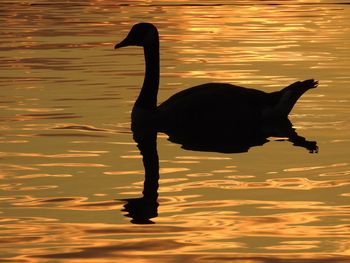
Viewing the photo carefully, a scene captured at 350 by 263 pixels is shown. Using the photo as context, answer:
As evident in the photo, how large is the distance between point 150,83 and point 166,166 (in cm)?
520

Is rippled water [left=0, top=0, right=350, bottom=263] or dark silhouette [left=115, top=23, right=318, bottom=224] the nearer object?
rippled water [left=0, top=0, right=350, bottom=263]

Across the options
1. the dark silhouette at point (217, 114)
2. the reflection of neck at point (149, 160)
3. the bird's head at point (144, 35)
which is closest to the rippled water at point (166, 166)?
the reflection of neck at point (149, 160)

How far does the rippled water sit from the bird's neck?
0.47 metres

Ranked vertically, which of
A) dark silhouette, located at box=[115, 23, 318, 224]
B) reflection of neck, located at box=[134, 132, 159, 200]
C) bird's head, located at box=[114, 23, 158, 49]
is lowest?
reflection of neck, located at box=[134, 132, 159, 200]

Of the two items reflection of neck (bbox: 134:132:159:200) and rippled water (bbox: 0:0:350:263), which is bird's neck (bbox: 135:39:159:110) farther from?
reflection of neck (bbox: 134:132:159:200)

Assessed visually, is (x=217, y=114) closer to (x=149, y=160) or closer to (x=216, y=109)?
(x=216, y=109)

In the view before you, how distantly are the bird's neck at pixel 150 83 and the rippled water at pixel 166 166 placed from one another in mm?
466

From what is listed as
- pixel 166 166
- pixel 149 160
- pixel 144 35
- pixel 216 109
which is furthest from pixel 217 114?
pixel 166 166

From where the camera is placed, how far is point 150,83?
20672 mm

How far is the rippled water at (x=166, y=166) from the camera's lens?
11.2 metres

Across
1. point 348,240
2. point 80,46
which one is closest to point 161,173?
point 348,240

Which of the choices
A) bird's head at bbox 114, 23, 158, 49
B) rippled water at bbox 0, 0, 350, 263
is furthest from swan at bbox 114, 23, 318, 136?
bird's head at bbox 114, 23, 158, 49

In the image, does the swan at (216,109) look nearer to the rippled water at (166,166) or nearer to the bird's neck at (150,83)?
the bird's neck at (150,83)

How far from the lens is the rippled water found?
1119cm
